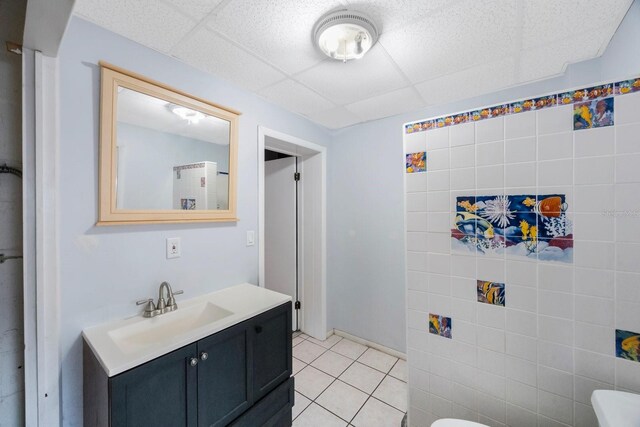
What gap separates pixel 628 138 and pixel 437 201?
0.72 metres

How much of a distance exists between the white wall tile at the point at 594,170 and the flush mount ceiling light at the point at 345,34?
113cm

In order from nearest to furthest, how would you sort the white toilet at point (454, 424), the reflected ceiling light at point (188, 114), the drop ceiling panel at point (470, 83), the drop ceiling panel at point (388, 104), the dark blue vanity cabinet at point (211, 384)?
1. the dark blue vanity cabinet at point (211, 384)
2. the white toilet at point (454, 424)
3. the reflected ceiling light at point (188, 114)
4. the drop ceiling panel at point (470, 83)
5. the drop ceiling panel at point (388, 104)

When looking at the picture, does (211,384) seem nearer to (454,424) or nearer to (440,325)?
(454,424)

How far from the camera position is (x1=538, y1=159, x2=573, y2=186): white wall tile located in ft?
3.45

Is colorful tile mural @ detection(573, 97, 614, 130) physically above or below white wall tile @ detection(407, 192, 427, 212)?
above

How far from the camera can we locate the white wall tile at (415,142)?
1.39 m

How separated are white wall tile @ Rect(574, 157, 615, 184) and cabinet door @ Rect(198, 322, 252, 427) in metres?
A: 1.72

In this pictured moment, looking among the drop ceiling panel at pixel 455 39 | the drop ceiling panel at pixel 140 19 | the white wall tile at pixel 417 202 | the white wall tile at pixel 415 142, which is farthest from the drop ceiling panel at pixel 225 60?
the white wall tile at pixel 417 202

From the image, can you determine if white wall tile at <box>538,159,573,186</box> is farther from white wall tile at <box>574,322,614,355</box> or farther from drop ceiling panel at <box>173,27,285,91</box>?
drop ceiling panel at <box>173,27,285,91</box>

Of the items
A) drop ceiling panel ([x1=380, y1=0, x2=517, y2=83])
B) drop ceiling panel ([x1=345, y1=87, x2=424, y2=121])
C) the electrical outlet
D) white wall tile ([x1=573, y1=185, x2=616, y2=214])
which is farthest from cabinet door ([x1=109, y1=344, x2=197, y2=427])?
drop ceiling panel ([x1=345, y1=87, x2=424, y2=121])

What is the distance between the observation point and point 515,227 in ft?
3.79

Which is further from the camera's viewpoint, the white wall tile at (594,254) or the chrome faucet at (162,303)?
the chrome faucet at (162,303)

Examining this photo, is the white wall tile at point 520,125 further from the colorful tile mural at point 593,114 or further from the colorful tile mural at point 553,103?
the colorful tile mural at point 593,114

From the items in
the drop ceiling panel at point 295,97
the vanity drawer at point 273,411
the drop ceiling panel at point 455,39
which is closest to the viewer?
the drop ceiling panel at point 455,39
